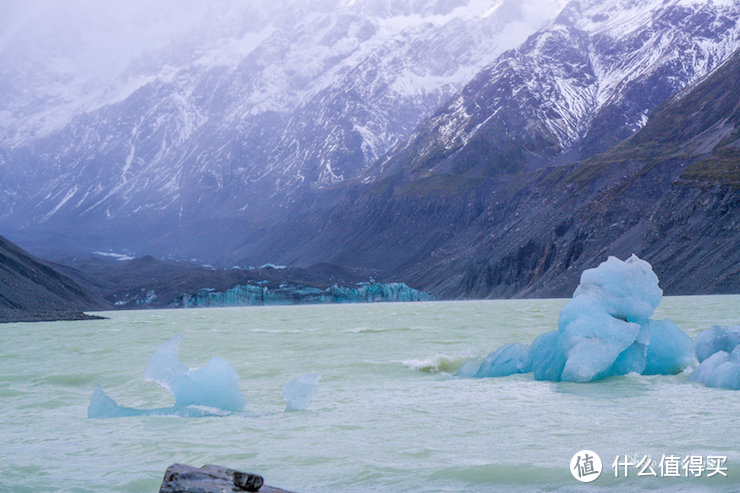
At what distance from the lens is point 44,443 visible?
1205 cm

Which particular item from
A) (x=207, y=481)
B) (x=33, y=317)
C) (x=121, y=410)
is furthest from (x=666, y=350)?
(x=33, y=317)

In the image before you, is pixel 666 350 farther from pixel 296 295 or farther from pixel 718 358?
pixel 296 295

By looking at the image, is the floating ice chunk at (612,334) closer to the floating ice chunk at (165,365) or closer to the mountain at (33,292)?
the floating ice chunk at (165,365)

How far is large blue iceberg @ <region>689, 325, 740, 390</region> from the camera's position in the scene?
50.2ft

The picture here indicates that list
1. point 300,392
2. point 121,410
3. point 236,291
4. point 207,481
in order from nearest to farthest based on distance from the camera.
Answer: point 207,481
point 300,392
point 121,410
point 236,291

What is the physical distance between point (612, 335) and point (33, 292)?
8296 centimetres

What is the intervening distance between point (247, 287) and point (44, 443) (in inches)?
6092

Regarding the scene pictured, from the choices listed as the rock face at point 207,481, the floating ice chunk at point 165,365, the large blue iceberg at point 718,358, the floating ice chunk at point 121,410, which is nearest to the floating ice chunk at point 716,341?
the large blue iceberg at point 718,358

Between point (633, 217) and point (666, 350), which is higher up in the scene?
point (633, 217)

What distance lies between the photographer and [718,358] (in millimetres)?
16266

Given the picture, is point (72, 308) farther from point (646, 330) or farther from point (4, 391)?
point (646, 330)

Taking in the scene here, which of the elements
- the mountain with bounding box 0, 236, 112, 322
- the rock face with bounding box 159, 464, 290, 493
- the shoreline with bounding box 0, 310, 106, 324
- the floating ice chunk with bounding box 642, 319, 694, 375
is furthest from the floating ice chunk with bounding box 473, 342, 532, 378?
the mountain with bounding box 0, 236, 112, 322

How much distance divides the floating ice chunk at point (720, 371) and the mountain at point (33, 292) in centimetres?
6508

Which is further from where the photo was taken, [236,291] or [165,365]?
[236,291]
